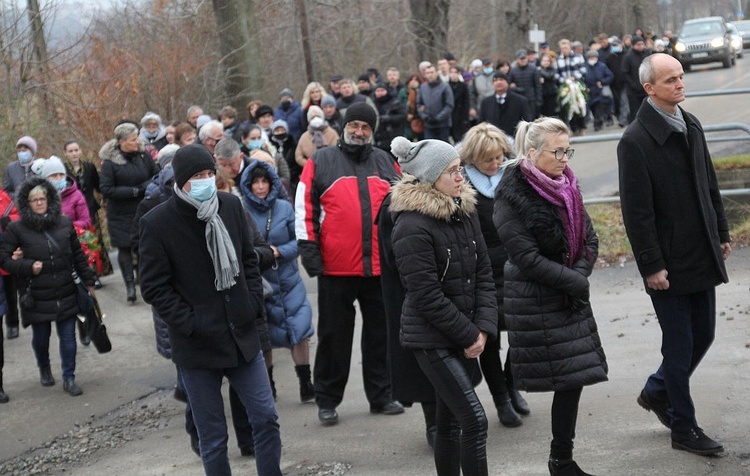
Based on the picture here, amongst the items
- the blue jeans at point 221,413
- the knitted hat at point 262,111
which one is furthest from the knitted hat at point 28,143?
the blue jeans at point 221,413

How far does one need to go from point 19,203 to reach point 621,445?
545 cm

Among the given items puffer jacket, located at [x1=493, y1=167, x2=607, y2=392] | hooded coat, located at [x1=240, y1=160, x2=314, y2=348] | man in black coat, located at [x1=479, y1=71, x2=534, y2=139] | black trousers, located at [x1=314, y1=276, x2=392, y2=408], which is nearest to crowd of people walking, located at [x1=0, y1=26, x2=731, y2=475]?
puffer jacket, located at [x1=493, y1=167, x2=607, y2=392]

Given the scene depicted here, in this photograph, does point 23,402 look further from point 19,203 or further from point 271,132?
point 271,132

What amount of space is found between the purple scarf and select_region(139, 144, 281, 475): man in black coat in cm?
159

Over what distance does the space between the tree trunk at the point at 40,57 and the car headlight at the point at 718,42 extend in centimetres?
2426

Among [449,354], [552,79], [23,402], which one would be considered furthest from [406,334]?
[552,79]

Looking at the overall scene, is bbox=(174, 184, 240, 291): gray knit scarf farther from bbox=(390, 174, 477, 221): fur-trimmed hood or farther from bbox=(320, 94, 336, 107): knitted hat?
bbox=(320, 94, 336, 107): knitted hat

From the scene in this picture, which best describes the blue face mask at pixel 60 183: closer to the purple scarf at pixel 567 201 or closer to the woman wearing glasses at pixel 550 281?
the woman wearing glasses at pixel 550 281

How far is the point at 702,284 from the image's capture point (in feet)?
18.3

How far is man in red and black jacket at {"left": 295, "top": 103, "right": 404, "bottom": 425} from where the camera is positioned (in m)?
7.07

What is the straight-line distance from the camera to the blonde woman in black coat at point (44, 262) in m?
8.76

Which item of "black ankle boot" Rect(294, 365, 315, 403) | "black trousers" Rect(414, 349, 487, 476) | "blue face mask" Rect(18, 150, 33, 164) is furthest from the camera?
"blue face mask" Rect(18, 150, 33, 164)

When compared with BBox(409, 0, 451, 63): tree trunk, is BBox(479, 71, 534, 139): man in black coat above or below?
below

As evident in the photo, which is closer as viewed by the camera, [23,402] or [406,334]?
Answer: [406,334]
